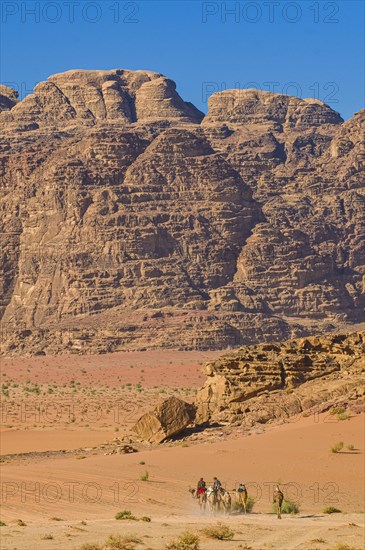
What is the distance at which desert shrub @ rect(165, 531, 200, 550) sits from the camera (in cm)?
2480

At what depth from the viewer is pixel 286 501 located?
1230 inches

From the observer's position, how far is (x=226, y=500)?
101 feet

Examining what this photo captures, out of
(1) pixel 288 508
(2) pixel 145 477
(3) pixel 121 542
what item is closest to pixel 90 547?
(3) pixel 121 542

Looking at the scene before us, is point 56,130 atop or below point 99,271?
atop

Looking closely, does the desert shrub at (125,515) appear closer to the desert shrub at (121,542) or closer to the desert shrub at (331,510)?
the desert shrub at (121,542)

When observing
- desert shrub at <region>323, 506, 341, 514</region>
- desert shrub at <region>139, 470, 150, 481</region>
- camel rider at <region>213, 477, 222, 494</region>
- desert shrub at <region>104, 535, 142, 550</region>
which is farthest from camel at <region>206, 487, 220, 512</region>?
desert shrub at <region>104, 535, 142, 550</region>

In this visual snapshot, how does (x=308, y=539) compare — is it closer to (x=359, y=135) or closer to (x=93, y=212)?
(x=93, y=212)

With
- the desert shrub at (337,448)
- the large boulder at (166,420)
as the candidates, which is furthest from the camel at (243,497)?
the large boulder at (166,420)

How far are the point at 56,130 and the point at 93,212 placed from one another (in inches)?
1516

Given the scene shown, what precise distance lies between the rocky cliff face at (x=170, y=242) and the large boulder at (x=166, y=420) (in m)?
74.1

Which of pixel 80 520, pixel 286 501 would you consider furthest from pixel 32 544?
Answer: pixel 286 501

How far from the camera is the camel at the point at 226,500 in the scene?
3081 centimetres

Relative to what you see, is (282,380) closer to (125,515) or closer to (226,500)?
(226,500)

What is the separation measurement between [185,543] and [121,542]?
122 centimetres
